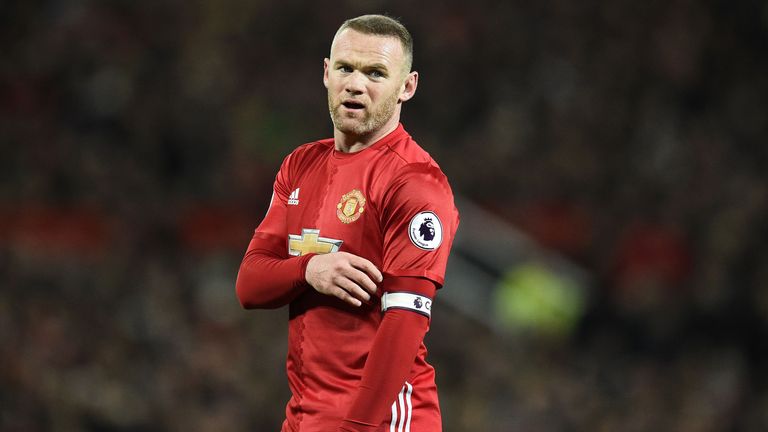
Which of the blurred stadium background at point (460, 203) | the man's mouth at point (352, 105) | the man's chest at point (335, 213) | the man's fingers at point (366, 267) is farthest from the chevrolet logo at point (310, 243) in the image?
the blurred stadium background at point (460, 203)

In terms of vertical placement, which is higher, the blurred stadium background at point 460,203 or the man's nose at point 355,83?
the blurred stadium background at point 460,203

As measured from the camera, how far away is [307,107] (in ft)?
36.3

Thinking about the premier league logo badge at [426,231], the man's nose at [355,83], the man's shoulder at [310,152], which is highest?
the man's nose at [355,83]

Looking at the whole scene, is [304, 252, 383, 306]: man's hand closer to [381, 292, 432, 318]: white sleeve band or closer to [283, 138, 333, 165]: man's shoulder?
[381, 292, 432, 318]: white sleeve band

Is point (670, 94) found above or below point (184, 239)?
above

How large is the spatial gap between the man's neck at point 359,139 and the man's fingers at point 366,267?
369mm

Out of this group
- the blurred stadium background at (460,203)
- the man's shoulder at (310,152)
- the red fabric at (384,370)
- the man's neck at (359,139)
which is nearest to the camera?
the red fabric at (384,370)

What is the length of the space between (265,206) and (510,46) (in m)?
3.12

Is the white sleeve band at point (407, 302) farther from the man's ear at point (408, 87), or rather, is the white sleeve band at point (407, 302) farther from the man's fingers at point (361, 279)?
the man's ear at point (408, 87)

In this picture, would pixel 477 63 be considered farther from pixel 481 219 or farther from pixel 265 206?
pixel 265 206

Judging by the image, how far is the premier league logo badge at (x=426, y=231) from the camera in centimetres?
280

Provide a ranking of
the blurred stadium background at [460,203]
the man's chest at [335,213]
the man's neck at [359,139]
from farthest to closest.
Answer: the blurred stadium background at [460,203] < the man's neck at [359,139] < the man's chest at [335,213]

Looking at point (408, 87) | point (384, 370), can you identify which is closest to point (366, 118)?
point (408, 87)

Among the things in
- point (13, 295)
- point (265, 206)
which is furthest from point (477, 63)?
point (13, 295)
